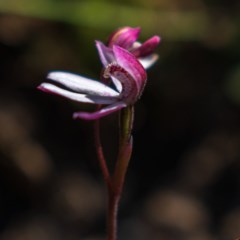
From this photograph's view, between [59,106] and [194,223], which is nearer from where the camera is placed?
[194,223]

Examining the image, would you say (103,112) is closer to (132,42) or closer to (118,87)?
(118,87)

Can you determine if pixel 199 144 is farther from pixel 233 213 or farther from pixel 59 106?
pixel 59 106

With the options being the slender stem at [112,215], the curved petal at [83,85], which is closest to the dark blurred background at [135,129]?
the slender stem at [112,215]

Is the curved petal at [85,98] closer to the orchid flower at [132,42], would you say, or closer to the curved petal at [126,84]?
the curved petal at [126,84]

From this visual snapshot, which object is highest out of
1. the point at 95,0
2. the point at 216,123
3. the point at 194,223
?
the point at 95,0

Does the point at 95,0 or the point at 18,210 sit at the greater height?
the point at 95,0

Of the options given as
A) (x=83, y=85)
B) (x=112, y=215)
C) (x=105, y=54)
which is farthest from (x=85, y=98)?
(x=112, y=215)

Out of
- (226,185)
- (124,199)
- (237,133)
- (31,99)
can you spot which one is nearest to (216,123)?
(237,133)
